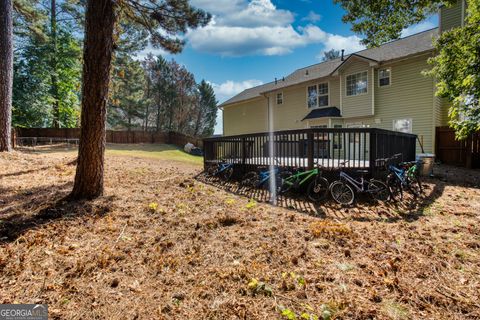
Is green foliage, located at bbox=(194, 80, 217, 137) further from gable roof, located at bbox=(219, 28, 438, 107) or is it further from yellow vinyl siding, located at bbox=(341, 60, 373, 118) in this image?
yellow vinyl siding, located at bbox=(341, 60, 373, 118)

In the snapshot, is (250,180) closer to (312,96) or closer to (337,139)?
(337,139)

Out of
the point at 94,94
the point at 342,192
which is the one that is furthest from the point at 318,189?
the point at 94,94

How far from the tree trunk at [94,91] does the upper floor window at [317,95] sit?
46.9 ft

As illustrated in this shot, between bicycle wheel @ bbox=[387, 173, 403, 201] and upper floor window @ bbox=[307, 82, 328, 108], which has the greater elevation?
upper floor window @ bbox=[307, 82, 328, 108]

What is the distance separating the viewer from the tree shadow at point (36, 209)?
347cm

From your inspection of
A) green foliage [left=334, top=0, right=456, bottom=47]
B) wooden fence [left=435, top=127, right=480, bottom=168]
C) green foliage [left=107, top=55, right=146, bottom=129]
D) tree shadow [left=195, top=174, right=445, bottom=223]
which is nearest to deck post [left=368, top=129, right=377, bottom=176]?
tree shadow [left=195, top=174, right=445, bottom=223]

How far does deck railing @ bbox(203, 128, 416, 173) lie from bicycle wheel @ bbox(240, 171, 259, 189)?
348 mm

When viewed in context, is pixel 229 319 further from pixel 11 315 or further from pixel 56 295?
pixel 11 315

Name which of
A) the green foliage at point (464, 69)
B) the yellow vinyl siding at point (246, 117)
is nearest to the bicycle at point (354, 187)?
the green foliage at point (464, 69)

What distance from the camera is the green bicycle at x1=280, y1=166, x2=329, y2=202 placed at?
593 cm

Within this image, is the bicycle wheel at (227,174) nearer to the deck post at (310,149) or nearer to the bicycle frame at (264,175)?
the bicycle frame at (264,175)

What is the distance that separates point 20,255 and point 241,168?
617 centimetres

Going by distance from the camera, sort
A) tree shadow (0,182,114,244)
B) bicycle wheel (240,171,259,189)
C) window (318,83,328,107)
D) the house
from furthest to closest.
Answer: window (318,83,328,107) → the house → bicycle wheel (240,171,259,189) → tree shadow (0,182,114,244)

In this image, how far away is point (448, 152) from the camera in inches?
470
